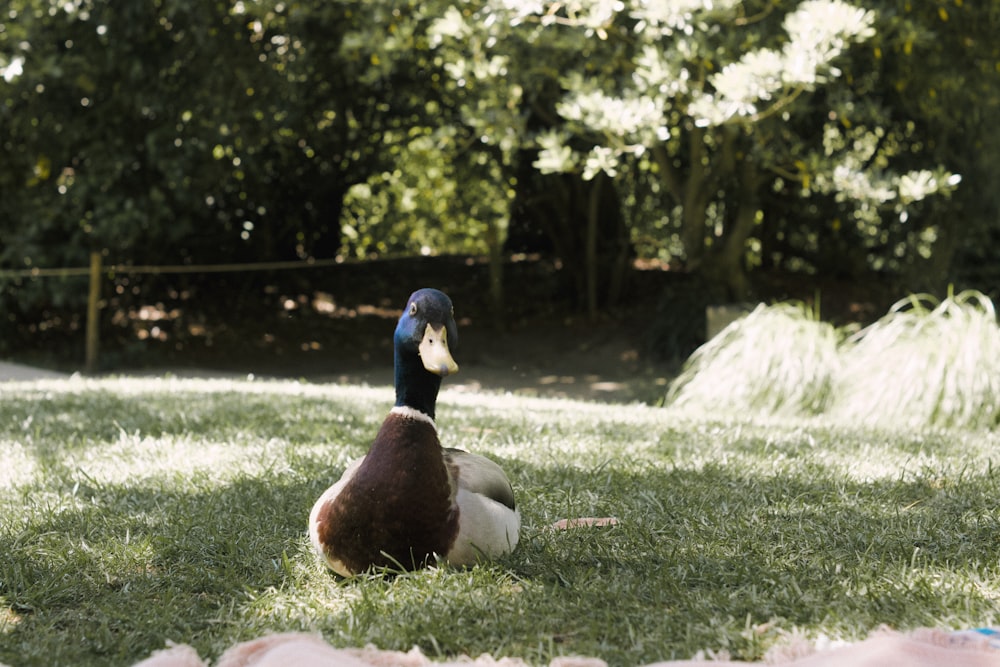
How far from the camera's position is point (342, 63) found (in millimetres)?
11273

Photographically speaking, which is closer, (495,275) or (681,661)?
(681,661)

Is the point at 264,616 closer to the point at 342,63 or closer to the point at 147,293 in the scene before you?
the point at 342,63

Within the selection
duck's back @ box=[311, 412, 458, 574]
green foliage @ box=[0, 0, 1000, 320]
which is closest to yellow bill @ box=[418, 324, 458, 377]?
duck's back @ box=[311, 412, 458, 574]

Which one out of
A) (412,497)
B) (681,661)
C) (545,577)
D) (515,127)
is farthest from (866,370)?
(681,661)

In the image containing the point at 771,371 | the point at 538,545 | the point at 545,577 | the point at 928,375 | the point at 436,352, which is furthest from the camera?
the point at 771,371

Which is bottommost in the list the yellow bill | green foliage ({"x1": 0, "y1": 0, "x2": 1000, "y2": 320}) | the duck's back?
the duck's back

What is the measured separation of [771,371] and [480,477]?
14.6 feet

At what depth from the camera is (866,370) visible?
6.59 m

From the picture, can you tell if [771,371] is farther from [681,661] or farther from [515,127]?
[681,661]

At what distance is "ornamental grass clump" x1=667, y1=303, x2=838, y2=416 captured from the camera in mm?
6707

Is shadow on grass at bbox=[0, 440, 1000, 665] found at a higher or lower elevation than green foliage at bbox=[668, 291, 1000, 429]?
lower

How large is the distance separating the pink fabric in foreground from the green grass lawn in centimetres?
10

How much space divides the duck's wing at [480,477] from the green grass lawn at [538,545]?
0.66 feet

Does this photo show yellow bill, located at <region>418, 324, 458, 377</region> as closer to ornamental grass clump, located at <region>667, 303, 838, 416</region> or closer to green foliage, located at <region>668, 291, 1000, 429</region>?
green foliage, located at <region>668, 291, 1000, 429</region>
